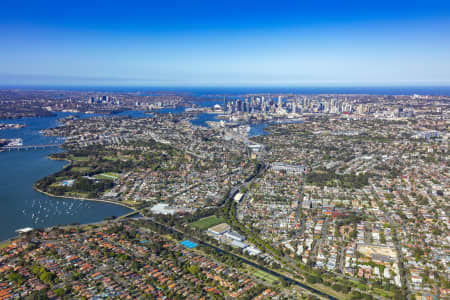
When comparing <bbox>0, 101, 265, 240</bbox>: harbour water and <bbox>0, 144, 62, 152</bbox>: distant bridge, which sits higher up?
<bbox>0, 144, 62, 152</bbox>: distant bridge

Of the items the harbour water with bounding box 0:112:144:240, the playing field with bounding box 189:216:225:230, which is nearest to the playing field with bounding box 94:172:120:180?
the harbour water with bounding box 0:112:144:240

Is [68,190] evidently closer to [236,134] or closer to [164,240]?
[164,240]

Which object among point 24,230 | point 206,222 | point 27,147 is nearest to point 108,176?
point 24,230

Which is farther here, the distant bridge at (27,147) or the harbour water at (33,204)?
the distant bridge at (27,147)

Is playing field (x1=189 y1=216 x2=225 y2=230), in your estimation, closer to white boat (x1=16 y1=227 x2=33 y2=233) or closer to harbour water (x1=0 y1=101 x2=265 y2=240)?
harbour water (x1=0 y1=101 x2=265 y2=240)

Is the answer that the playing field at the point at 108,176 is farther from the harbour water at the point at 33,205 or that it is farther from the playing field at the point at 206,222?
the playing field at the point at 206,222

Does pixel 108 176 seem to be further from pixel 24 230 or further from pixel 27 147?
pixel 27 147

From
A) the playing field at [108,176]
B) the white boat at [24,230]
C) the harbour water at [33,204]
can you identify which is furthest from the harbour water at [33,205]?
the playing field at [108,176]

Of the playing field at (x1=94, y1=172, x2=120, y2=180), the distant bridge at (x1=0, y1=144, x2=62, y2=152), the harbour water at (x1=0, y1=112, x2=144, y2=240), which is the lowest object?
the harbour water at (x1=0, y1=112, x2=144, y2=240)

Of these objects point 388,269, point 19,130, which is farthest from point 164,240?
point 19,130
